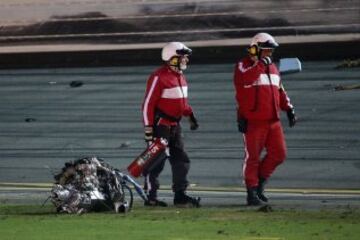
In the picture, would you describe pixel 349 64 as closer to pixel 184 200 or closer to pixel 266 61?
pixel 266 61

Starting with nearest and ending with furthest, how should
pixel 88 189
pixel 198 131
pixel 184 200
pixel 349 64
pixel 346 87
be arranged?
pixel 88 189
pixel 184 200
pixel 198 131
pixel 346 87
pixel 349 64

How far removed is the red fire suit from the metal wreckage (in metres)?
1.47

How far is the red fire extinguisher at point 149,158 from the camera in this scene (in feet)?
43.9

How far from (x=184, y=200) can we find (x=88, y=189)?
1.38 m

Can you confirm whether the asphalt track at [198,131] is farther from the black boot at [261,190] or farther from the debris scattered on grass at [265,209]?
the debris scattered on grass at [265,209]

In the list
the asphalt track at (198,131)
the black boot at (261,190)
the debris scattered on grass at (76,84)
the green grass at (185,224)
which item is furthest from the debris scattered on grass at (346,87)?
the green grass at (185,224)

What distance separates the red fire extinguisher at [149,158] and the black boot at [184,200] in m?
0.46

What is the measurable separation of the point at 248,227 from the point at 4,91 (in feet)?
45.7

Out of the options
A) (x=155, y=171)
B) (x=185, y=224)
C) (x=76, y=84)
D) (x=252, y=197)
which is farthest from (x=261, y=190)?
(x=76, y=84)

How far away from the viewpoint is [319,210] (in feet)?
42.0

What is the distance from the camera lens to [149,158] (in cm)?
1344

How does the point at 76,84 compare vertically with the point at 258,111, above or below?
above

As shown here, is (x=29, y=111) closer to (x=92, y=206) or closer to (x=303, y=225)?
(x=92, y=206)

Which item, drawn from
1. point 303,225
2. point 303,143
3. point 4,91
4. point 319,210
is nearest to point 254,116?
point 319,210
